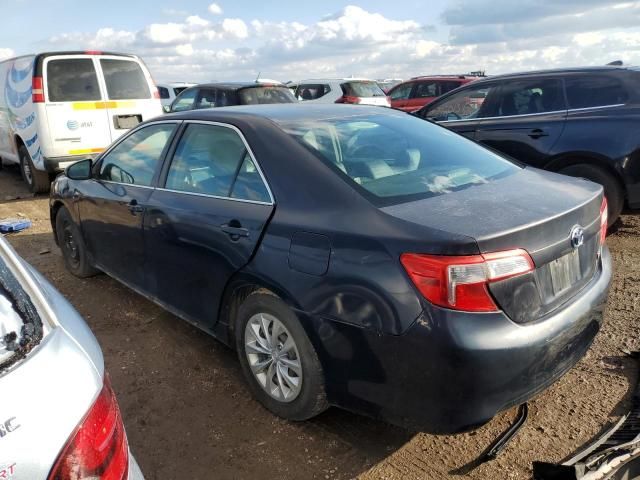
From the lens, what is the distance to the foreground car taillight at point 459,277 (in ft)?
6.58

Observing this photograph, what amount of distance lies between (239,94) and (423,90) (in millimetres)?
6030

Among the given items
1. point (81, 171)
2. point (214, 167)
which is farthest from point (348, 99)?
point (214, 167)

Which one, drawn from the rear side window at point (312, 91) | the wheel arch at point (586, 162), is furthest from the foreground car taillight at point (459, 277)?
the rear side window at point (312, 91)

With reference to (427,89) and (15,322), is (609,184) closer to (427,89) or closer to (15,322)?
(15,322)

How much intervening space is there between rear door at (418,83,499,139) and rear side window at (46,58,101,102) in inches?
193

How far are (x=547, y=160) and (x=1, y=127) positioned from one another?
8691 millimetres

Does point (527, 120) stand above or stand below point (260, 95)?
below

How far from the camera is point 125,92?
27.3ft

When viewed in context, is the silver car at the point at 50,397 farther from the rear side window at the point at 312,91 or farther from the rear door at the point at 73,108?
the rear side window at the point at 312,91

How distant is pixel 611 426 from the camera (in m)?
2.65

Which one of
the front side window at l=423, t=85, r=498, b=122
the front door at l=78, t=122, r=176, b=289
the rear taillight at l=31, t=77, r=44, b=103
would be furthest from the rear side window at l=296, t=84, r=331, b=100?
the front door at l=78, t=122, r=176, b=289

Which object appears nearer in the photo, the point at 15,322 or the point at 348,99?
the point at 15,322

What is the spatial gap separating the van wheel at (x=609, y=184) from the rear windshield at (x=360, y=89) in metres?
9.34

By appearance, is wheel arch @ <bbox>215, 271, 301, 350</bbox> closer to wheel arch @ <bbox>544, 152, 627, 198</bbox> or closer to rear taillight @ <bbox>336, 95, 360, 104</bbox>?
wheel arch @ <bbox>544, 152, 627, 198</bbox>
